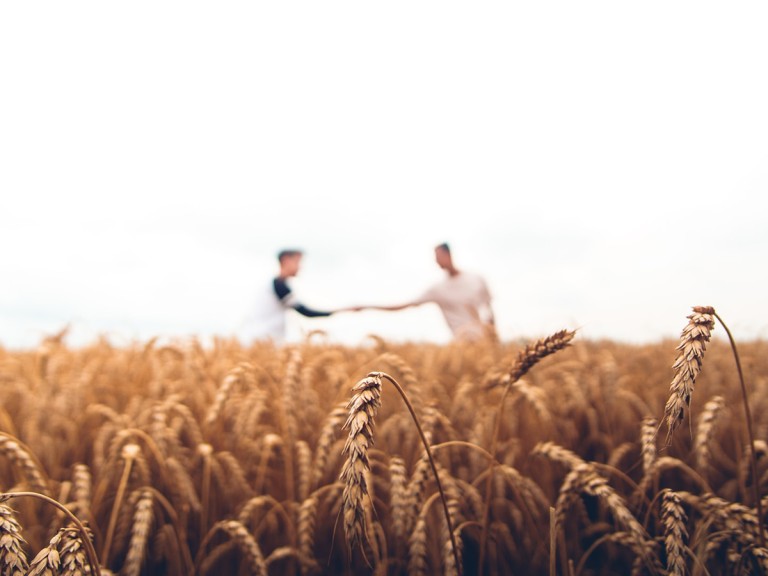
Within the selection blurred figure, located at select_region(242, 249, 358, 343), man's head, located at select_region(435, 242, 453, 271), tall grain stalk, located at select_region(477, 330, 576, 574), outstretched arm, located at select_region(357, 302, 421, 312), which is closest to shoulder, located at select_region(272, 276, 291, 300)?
blurred figure, located at select_region(242, 249, 358, 343)

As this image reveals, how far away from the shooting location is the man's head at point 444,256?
8.27 metres

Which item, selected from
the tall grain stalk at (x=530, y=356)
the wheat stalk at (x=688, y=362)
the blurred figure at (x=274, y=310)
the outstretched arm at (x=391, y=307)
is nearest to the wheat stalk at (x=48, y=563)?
the tall grain stalk at (x=530, y=356)

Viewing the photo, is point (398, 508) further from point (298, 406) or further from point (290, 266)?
point (290, 266)

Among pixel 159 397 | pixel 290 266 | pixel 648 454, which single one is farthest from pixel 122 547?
pixel 290 266

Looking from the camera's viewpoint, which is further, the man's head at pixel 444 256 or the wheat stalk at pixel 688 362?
the man's head at pixel 444 256

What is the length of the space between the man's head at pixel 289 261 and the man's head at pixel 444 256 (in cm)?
181

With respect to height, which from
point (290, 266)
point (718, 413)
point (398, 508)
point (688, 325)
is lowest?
point (398, 508)

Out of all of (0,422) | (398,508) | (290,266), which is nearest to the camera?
(398,508)

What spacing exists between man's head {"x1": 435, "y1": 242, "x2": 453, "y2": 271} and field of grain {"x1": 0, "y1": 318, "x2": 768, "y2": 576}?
464 cm

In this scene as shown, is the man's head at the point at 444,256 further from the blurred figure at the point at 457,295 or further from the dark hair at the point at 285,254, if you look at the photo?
the dark hair at the point at 285,254

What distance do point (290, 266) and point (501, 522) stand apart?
20.7ft

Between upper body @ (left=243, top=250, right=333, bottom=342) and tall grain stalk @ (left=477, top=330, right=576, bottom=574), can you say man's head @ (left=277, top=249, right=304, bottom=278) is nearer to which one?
upper body @ (left=243, top=250, right=333, bottom=342)

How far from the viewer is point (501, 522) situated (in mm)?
2205

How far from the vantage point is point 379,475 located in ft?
8.07
